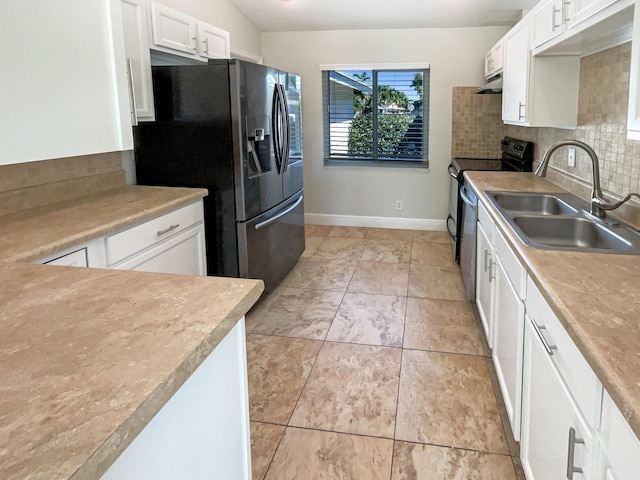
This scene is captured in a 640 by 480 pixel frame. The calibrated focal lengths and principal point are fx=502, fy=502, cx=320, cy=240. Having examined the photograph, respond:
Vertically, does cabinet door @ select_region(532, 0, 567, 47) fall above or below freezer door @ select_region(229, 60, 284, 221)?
above

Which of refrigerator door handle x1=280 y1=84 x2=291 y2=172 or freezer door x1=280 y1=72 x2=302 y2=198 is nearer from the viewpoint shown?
refrigerator door handle x1=280 y1=84 x2=291 y2=172

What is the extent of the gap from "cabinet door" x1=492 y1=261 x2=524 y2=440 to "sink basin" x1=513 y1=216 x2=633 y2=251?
0.24 meters

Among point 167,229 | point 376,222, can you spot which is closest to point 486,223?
point 167,229

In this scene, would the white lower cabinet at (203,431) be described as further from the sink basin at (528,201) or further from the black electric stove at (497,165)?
the black electric stove at (497,165)

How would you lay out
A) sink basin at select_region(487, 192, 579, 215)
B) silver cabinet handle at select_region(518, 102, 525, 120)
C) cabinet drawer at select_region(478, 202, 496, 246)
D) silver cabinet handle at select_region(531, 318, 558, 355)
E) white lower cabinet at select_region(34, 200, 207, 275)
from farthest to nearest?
silver cabinet handle at select_region(518, 102, 525, 120) < sink basin at select_region(487, 192, 579, 215) < cabinet drawer at select_region(478, 202, 496, 246) < white lower cabinet at select_region(34, 200, 207, 275) < silver cabinet handle at select_region(531, 318, 558, 355)

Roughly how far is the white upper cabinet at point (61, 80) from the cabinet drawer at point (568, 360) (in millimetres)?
1820

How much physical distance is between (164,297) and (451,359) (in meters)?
1.99

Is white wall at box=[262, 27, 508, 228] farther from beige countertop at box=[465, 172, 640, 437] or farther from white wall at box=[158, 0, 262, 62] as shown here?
beige countertop at box=[465, 172, 640, 437]

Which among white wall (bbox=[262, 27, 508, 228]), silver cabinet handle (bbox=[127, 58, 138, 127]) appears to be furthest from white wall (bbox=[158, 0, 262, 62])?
Answer: silver cabinet handle (bbox=[127, 58, 138, 127])

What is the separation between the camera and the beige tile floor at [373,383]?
Answer: 6.44ft

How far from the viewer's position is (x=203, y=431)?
3.38 ft

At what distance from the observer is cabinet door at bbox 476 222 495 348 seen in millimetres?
2544

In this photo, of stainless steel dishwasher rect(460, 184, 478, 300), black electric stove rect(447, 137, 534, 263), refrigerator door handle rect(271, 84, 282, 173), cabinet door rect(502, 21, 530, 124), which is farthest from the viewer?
black electric stove rect(447, 137, 534, 263)

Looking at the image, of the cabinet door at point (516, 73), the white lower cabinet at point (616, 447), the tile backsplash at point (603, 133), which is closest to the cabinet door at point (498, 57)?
the cabinet door at point (516, 73)
